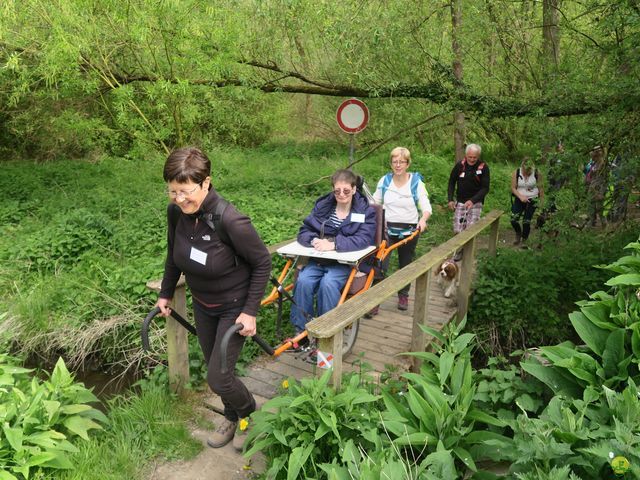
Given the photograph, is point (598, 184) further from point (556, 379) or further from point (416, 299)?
point (556, 379)

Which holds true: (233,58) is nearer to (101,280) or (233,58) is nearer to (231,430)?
(101,280)

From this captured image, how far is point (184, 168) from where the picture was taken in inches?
104

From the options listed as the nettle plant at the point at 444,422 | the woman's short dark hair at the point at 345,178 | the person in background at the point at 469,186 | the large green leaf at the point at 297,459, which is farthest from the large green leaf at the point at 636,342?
the person in background at the point at 469,186

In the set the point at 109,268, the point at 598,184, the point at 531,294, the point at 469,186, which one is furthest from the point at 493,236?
the point at 109,268

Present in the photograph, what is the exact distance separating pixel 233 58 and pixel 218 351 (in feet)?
20.5

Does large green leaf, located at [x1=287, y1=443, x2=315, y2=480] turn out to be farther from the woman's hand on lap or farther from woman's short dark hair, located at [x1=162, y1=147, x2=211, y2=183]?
woman's short dark hair, located at [x1=162, y1=147, x2=211, y2=183]

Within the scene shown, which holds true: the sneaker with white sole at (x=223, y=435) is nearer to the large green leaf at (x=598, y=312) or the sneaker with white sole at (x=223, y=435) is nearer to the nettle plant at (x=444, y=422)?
the nettle plant at (x=444, y=422)

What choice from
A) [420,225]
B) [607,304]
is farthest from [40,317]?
[607,304]

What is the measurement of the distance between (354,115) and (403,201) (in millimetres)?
2861

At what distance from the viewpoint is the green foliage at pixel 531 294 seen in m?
5.79

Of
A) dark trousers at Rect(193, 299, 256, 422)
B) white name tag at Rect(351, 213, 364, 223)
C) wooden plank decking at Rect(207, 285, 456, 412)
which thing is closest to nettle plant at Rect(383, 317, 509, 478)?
wooden plank decking at Rect(207, 285, 456, 412)

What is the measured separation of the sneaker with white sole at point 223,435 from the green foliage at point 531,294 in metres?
3.48

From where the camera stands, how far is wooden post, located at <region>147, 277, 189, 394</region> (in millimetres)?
3732

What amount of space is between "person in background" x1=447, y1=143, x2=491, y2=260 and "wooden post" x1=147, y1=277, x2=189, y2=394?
4309mm
